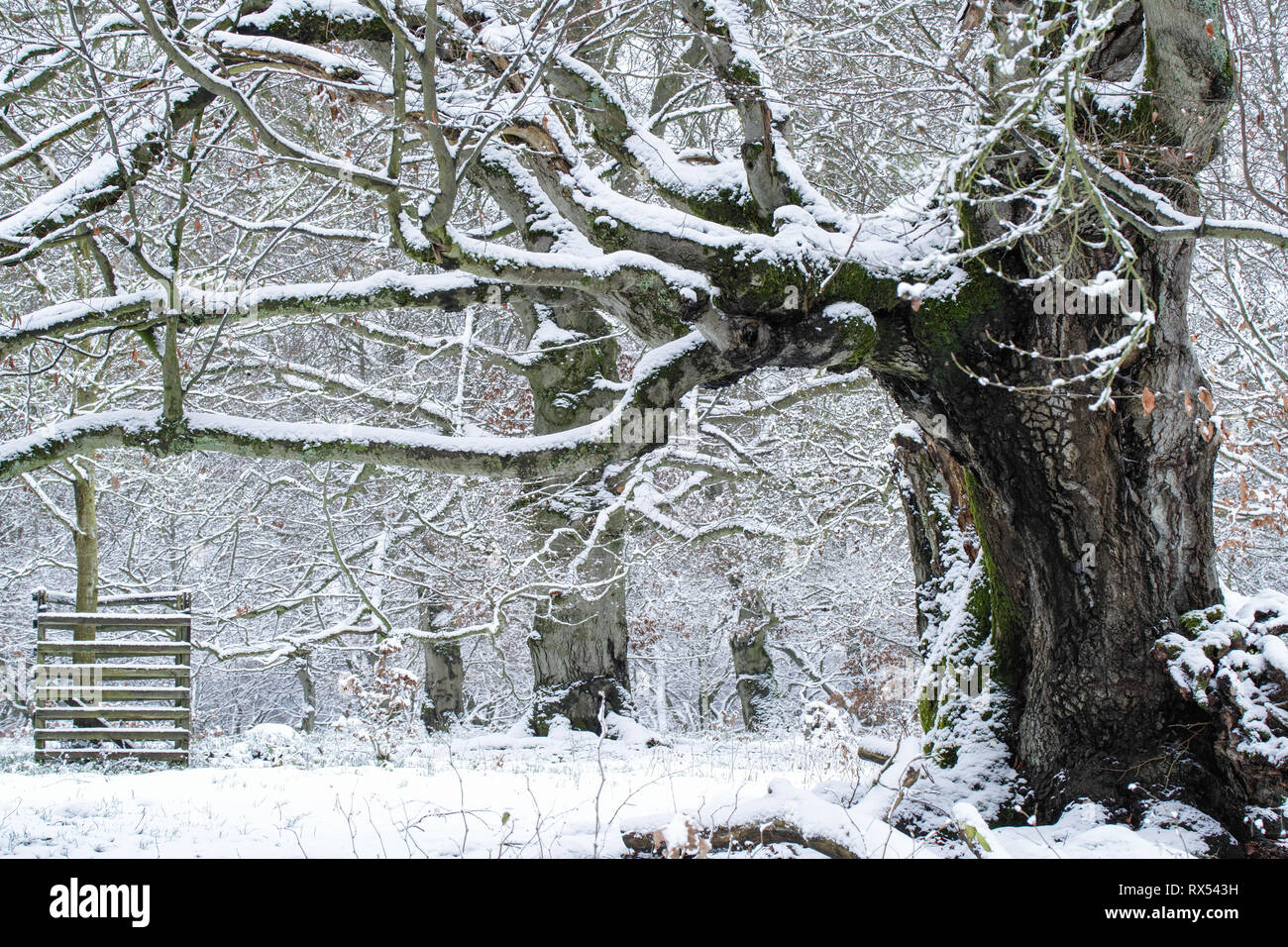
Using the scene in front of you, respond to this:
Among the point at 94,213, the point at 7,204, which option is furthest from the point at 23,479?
the point at 94,213

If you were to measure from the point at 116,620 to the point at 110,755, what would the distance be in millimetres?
1409

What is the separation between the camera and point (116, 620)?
979 centimetres

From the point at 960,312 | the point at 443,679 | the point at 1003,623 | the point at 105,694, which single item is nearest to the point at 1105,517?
the point at 1003,623

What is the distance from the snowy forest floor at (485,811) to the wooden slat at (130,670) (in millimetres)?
1132

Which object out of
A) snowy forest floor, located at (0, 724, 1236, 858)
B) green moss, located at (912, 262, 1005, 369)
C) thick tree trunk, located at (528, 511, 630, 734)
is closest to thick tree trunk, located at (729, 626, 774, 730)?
thick tree trunk, located at (528, 511, 630, 734)

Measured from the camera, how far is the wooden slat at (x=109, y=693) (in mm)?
9297

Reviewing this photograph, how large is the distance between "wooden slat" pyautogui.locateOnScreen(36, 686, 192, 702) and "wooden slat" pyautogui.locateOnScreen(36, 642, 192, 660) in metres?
0.39

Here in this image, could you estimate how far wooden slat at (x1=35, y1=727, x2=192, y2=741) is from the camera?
9.27m

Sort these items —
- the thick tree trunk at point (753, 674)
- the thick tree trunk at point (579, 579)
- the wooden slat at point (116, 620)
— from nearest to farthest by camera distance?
the wooden slat at point (116, 620), the thick tree trunk at point (579, 579), the thick tree trunk at point (753, 674)
